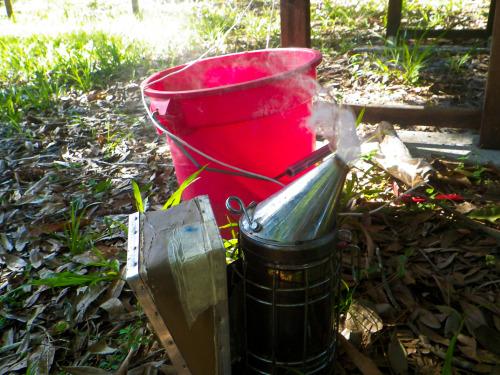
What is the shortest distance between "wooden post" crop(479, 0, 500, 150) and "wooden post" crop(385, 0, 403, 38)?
6.38 ft

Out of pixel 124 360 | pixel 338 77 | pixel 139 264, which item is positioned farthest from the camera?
pixel 338 77

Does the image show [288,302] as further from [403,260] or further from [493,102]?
[493,102]

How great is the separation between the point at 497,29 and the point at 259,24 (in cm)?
332

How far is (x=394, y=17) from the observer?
422cm

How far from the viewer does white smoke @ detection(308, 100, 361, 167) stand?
4.49 ft

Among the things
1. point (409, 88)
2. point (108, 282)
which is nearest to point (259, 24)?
point (409, 88)

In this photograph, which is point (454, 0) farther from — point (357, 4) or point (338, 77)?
point (338, 77)

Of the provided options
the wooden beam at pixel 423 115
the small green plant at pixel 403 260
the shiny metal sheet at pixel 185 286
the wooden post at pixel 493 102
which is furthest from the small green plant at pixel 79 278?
the wooden post at pixel 493 102

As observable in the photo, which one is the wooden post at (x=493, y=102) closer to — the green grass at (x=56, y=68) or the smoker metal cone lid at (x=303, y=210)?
the smoker metal cone lid at (x=303, y=210)

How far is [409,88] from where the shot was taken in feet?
11.3

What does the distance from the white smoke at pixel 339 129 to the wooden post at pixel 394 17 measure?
6.12ft

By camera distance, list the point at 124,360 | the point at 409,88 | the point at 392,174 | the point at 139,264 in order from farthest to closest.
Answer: the point at 409,88 → the point at 392,174 → the point at 124,360 → the point at 139,264

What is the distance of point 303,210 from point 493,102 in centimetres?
186

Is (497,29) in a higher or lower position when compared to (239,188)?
higher
